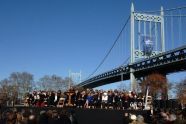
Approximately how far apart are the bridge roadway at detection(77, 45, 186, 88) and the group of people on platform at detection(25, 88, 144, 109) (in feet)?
88.9

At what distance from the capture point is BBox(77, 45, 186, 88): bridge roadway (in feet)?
185

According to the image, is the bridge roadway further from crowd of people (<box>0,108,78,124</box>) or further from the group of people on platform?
crowd of people (<box>0,108,78,124</box>)

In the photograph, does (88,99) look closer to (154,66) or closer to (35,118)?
(35,118)

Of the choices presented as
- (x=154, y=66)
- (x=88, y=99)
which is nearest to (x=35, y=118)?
(x=88, y=99)

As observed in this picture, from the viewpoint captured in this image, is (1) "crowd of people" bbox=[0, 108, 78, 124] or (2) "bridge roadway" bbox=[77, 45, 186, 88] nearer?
(1) "crowd of people" bbox=[0, 108, 78, 124]

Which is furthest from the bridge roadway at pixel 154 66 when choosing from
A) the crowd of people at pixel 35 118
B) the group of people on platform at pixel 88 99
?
the crowd of people at pixel 35 118

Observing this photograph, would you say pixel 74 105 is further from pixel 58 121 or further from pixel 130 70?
pixel 130 70

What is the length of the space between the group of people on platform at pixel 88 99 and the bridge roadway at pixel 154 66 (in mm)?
27109

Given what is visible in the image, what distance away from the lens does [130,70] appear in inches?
2554

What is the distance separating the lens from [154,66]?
61844 mm

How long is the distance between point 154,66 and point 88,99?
36.8 metres

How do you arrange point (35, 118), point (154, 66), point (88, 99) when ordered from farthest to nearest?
point (154, 66) → point (88, 99) → point (35, 118)

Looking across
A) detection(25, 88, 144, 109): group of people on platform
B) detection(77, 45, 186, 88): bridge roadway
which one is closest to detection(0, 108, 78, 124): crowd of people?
detection(25, 88, 144, 109): group of people on platform

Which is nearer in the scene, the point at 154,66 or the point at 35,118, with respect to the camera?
the point at 35,118
